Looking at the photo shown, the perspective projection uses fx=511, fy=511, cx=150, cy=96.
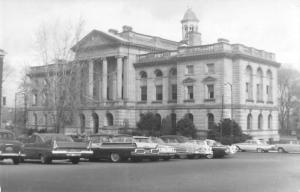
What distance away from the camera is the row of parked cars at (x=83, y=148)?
24.0 m

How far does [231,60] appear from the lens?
6438 centimetres

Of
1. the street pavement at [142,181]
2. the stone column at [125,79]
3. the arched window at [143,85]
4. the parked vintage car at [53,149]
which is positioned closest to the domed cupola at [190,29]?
the arched window at [143,85]

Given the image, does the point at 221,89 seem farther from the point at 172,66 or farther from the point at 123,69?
the point at 123,69

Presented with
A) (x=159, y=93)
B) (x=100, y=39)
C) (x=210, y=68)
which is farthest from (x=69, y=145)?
(x=100, y=39)

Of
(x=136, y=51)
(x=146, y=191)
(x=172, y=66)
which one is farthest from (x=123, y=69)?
(x=146, y=191)

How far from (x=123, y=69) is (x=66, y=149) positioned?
49953 millimetres

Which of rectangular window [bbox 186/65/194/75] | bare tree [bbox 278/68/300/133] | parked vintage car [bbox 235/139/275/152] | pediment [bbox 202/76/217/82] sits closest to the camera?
parked vintage car [bbox 235/139/275/152]

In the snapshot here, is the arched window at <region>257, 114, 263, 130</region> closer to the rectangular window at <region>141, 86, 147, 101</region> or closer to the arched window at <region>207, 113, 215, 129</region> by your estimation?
the arched window at <region>207, 113, 215, 129</region>

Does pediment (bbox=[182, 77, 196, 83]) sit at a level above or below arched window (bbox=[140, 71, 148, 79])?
below

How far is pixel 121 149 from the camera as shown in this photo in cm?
2675

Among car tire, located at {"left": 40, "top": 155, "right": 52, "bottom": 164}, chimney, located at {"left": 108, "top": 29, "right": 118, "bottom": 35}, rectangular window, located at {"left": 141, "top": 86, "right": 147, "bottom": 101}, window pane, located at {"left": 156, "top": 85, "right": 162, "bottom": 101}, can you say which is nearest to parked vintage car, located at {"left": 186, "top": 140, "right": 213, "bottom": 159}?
car tire, located at {"left": 40, "top": 155, "right": 52, "bottom": 164}

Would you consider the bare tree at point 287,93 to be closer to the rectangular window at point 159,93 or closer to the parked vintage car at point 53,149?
the rectangular window at point 159,93

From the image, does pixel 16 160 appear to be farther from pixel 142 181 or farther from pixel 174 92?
pixel 174 92

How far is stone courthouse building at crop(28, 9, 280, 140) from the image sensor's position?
2517 inches
